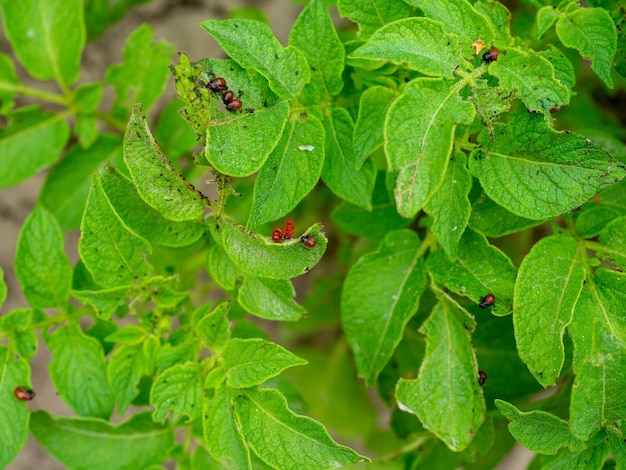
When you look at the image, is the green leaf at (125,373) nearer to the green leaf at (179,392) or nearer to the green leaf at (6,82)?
the green leaf at (179,392)

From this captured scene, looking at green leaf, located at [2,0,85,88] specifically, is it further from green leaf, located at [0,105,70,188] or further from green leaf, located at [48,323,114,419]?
green leaf, located at [48,323,114,419]

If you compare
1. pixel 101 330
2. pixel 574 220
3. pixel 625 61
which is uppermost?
pixel 625 61

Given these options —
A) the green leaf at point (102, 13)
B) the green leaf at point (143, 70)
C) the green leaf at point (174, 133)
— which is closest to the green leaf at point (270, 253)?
the green leaf at point (174, 133)

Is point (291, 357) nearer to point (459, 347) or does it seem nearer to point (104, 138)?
point (459, 347)

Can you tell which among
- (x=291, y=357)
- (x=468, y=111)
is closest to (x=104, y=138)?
(x=291, y=357)

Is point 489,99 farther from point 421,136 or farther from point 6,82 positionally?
point 6,82

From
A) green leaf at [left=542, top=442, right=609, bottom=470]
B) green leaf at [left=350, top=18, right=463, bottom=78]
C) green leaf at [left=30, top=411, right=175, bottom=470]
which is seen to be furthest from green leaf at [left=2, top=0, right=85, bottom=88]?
green leaf at [left=542, top=442, right=609, bottom=470]

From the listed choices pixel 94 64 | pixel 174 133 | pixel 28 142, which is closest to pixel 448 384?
pixel 174 133
